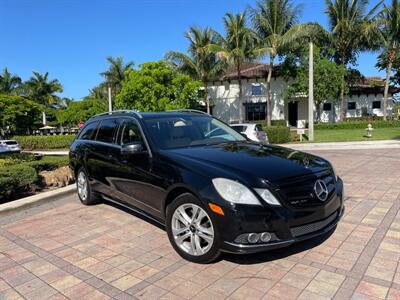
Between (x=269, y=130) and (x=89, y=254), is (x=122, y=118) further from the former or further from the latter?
(x=269, y=130)

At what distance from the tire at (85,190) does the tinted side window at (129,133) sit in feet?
4.62

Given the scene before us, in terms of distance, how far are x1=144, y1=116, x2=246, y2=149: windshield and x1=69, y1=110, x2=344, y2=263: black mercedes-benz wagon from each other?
0.01m

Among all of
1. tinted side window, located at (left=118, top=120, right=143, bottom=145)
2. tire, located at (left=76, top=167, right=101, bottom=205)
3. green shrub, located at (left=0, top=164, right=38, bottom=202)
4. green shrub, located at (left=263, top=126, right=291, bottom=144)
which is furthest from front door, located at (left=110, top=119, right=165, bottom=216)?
green shrub, located at (left=263, top=126, right=291, bottom=144)

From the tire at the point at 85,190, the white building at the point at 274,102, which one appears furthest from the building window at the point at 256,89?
the tire at the point at 85,190

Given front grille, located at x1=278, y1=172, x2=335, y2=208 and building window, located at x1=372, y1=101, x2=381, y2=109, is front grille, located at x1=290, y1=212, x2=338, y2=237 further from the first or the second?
building window, located at x1=372, y1=101, x2=381, y2=109

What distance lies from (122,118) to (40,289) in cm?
268

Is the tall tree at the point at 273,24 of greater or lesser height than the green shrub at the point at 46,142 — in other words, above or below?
above

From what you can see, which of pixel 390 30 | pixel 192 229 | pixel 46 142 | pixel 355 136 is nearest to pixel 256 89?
Result: pixel 390 30

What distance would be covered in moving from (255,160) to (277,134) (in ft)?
59.0

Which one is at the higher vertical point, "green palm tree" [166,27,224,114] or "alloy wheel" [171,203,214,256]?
"green palm tree" [166,27,224,114]

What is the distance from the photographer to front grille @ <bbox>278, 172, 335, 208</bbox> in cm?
348

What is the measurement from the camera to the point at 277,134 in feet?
70.5

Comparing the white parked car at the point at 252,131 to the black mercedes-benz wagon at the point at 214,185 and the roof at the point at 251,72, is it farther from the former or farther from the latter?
the roof at the point at 251,72

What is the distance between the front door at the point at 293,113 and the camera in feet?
131
